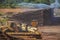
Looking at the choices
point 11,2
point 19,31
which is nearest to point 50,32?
point 19,31

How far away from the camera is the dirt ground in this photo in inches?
87.4

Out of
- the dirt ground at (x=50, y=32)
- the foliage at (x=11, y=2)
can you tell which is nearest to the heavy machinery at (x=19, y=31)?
the dirt ground at (x=50, y=32)

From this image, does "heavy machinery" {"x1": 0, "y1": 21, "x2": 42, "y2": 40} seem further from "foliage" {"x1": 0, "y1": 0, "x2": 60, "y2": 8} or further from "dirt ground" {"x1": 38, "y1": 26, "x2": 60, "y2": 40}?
"foliage" {"x1": 0, "y1": 0, "x2": 60, "y2": 8}

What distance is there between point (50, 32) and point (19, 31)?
0.45 meters

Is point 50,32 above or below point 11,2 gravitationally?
below

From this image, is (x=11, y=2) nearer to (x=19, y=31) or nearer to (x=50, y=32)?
(x=19, y=31)

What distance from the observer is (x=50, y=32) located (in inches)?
87.9

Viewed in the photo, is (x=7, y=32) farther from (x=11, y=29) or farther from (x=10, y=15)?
(x=10, y=15)

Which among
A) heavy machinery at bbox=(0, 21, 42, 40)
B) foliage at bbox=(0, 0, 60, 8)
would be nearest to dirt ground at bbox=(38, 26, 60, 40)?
heavy machinery at bbox=(0, 21, 42, 40)

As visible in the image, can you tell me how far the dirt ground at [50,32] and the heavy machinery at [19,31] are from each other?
98mm

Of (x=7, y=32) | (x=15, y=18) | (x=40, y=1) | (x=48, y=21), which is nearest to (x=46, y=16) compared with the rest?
(x=48, y=21)

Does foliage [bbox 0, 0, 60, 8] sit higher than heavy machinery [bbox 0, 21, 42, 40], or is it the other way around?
foliage [bbox 0, 0, 60, 8]

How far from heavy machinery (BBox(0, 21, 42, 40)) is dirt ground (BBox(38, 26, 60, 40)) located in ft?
0.32

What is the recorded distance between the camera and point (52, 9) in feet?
7.41
